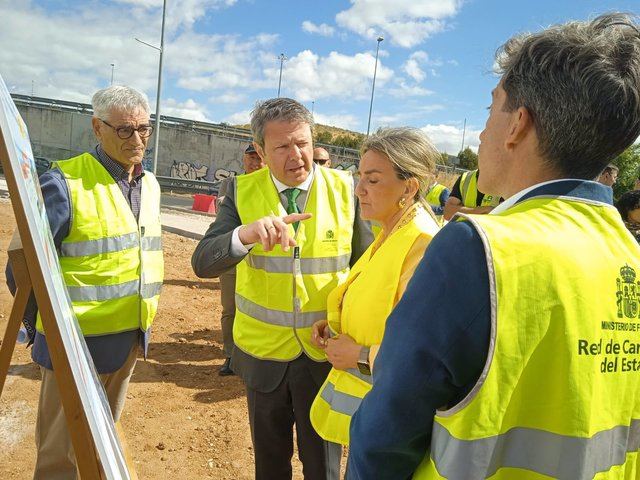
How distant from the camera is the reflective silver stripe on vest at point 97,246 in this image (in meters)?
2.65

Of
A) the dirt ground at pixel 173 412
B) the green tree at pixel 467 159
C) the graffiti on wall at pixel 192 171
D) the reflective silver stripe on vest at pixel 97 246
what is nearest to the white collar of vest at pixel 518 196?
the reflective silver stripe on vest at pixel 97 246

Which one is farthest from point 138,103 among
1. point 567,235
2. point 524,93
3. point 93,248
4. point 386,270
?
point 567,235

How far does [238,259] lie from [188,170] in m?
33.6

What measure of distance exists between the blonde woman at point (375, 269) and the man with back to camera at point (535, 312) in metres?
0.82

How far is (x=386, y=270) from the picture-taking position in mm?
1938

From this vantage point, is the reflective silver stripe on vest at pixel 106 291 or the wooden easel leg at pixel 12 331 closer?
the wooden easel leg at pixel 12 331

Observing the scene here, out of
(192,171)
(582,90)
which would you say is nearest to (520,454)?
(582,90)

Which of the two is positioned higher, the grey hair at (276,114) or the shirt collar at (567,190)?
the grey hair at (276,114)

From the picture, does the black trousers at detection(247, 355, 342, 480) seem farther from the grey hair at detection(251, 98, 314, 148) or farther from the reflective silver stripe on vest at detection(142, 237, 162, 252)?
the grey hair at detection(251, 98, 314, 148)

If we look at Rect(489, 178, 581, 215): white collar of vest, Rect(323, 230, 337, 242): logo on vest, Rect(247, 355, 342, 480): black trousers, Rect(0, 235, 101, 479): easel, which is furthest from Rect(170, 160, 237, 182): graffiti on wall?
Rect(489, 178, 581, 215): white collar of vest

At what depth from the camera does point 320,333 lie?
240cm

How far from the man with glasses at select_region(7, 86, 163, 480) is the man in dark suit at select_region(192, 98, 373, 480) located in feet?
2.01

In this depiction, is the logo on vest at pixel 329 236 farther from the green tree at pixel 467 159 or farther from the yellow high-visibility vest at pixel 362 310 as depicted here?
the green tree at pixel 467 159

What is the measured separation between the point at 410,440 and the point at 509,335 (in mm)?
327
